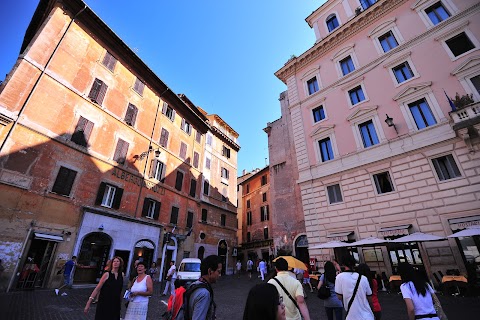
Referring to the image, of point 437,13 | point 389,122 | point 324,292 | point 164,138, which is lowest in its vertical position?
point 324,292

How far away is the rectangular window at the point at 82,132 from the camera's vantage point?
47.3 ft

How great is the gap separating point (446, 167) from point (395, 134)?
2.79 meters

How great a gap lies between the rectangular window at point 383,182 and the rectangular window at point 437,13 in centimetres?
980

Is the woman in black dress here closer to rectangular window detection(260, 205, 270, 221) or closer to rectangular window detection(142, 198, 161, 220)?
rectangular window detection(142, 198, 161, 220)

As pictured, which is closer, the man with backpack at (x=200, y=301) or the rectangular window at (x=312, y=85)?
the man with backpack at (x=200, y=301)

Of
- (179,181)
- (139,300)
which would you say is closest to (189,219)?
(179,181)

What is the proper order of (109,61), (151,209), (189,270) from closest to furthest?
(189,270) → (109,61) → (151,209)

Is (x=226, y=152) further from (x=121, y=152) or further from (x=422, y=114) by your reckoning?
(x=422, y=114)

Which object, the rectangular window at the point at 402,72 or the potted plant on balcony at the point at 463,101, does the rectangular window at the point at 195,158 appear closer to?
the rectangular window at the point at 402,72

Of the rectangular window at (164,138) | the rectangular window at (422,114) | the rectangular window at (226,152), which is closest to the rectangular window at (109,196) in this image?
the rectangular window at (164,138)

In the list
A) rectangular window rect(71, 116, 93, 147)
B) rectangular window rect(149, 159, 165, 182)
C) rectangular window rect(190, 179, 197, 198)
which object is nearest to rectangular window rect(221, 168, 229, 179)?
rectangular window rect(190, 179, 197, 198)

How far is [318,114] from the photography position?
56.8 feet

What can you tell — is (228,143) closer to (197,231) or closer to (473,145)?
(197,231)

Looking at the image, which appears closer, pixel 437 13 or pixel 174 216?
pixel 437 13
